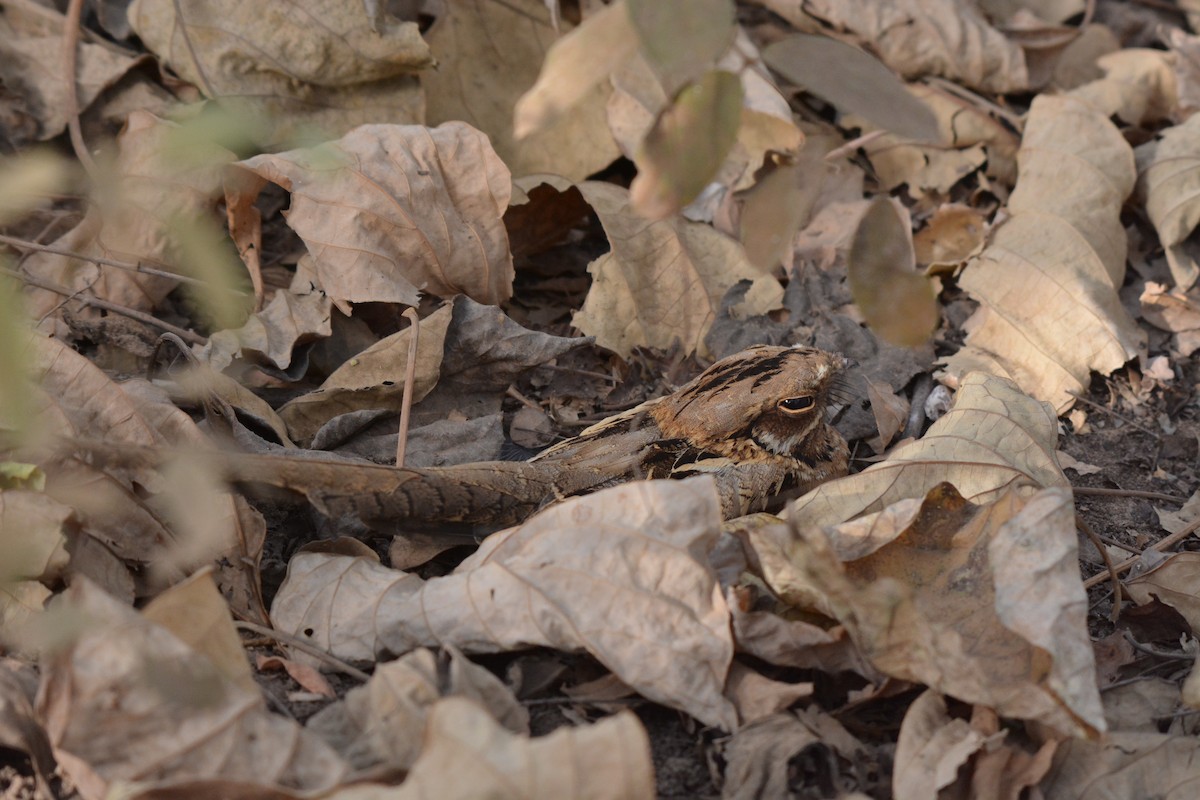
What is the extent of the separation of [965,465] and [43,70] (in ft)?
12.0

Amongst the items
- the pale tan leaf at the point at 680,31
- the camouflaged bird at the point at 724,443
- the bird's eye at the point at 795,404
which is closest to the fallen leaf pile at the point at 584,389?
Result: the pale tan leaf at the point at 680,31

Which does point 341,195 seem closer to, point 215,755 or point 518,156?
point 518,156

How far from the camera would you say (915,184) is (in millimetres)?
4656

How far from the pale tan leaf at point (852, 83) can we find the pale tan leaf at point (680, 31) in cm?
19

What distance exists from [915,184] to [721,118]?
3.14m

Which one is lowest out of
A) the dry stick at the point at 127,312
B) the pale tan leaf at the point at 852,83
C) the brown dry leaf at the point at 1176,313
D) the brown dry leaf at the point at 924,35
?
the brown dry leaf at the point at 1176,313

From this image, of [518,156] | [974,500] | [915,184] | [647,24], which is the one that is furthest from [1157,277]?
[647,24]

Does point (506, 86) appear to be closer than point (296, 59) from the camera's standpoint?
No

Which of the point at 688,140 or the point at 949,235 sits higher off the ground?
the point at 688,140

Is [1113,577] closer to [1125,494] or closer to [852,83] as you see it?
[1125,494]

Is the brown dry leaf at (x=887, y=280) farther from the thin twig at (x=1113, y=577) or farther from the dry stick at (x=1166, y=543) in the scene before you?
the dry stick at (x=1166, y=543)

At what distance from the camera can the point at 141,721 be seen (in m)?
2.12

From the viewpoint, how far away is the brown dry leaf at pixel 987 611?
236 centimetres

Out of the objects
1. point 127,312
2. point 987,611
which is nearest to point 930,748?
point 987,611
